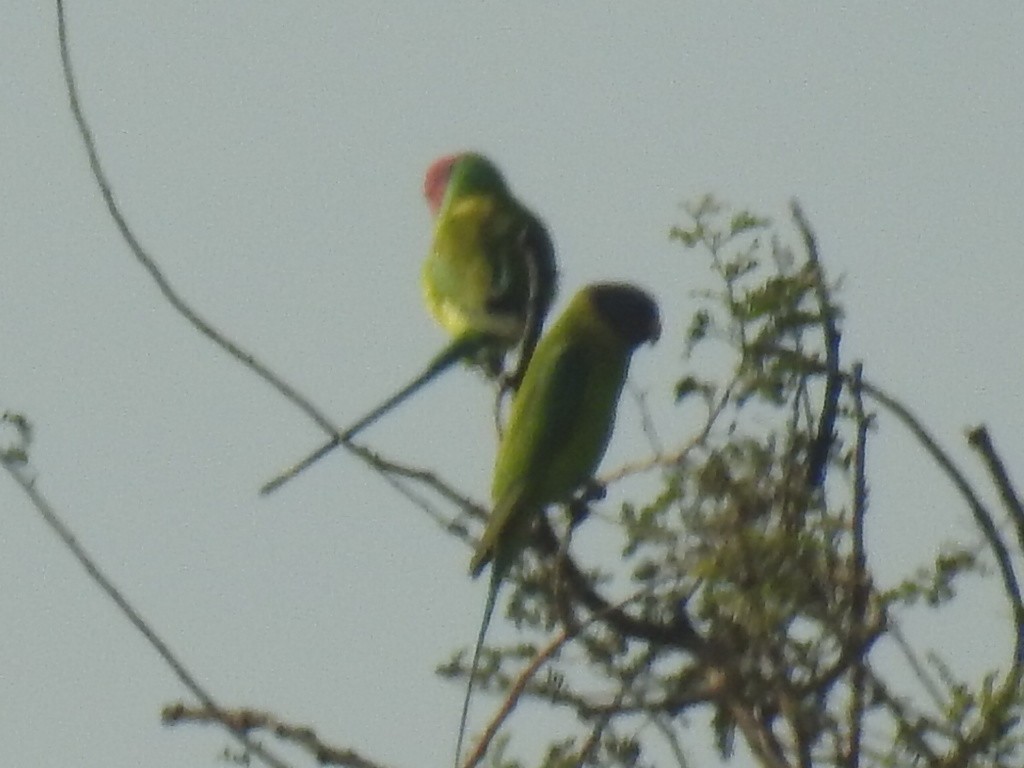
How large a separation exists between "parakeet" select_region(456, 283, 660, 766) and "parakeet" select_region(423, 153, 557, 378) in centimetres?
10

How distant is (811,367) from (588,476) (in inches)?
51.7

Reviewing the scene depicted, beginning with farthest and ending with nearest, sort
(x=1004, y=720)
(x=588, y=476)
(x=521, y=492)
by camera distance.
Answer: (x=588, y=476), (x=521, y=492), (x=1004, y=720)

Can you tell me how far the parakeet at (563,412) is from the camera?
4199mm

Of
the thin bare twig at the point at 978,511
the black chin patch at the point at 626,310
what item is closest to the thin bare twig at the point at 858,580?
the thin bare twig at the point at 978,511

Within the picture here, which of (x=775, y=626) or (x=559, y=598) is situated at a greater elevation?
(x=559, y=598)

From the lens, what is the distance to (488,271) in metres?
5.38

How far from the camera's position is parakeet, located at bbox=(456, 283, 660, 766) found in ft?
13.8

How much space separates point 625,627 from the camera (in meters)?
3.59

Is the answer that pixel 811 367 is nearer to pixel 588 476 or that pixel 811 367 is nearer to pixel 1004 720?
pixel 1004 720

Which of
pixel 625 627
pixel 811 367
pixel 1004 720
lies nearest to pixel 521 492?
pixel 625 627

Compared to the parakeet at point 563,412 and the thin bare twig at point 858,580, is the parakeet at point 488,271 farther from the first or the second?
the thin bare twig at point 858,580

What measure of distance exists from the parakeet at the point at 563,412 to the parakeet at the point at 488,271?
0.34 ft

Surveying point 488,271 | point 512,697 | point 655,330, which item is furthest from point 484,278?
point 512,697

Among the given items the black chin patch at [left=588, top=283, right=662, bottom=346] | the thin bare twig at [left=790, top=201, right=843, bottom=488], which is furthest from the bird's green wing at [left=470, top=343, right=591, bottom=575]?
the thin bare twig at [left=790, top=201, right=843, bottom=488]
